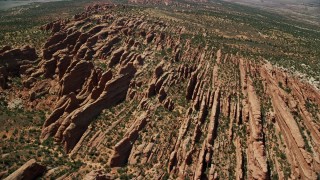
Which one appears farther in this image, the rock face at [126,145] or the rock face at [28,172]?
the rock face at [126,145]

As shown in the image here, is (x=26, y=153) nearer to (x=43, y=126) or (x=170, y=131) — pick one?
(x=43, y=126)

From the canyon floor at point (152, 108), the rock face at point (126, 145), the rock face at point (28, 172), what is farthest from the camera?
the rock face at point (126, 145)

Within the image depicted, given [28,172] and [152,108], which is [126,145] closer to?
[152,108]

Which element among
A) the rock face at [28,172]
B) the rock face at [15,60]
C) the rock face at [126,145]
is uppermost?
the rock face at [15,60]

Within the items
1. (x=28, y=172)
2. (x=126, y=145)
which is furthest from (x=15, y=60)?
(x=28, y=172)

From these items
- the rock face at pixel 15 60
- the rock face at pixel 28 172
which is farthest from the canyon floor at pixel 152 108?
the rock face at pixel 15 60

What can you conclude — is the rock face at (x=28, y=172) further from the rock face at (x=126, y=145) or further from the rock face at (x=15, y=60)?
the rock face at (x=15, y=60)

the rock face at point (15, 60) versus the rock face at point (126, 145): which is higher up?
the rock face at point (15, 60)
